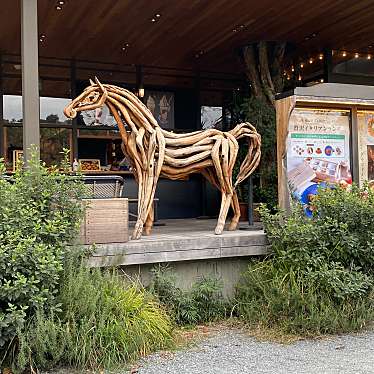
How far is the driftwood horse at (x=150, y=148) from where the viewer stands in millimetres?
5461

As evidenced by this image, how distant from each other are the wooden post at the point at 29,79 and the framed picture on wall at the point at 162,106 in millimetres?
5811

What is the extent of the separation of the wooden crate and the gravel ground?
136cm

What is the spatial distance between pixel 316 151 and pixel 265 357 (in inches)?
111

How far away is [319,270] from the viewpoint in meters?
4.96

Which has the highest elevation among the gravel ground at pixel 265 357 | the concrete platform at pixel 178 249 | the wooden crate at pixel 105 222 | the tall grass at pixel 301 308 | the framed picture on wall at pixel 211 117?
the framed picture on wall at pixel 211 117

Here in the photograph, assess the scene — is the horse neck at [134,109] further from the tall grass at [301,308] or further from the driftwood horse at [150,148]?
the tall grass at [301,308]

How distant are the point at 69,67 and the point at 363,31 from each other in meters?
6.02

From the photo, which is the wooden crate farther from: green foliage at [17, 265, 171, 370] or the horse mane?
the horse mane

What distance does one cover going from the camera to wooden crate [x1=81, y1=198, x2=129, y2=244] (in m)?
5.00

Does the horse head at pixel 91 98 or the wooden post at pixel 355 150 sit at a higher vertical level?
the horse head at pixel 91 98

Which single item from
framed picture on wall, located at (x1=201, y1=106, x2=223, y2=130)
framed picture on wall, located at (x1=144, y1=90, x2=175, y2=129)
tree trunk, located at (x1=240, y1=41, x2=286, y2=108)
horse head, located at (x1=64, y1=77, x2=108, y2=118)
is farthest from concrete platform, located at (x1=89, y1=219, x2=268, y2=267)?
framed picture on wall, located at (x1=201, y1=106, x2=223, y2=130)

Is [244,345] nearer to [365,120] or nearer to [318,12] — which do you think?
[365,120]

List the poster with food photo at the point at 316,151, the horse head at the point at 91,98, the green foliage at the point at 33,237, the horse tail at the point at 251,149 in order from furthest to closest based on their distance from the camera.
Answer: the horse tail at the point at 251,149, the poster with food photo at the point at 316,151, the horse head at the point at 91,98, the green foliage at the point at 33,237

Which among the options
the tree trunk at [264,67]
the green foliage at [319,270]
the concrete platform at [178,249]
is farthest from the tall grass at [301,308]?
the tree trunk at [264,67]
